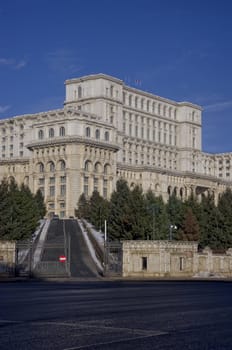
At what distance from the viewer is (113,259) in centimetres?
6231

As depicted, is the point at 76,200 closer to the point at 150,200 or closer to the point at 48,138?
the point at 48,138

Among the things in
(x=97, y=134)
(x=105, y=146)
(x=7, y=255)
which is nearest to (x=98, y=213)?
(x=105, y=146)

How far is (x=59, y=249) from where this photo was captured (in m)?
72.2

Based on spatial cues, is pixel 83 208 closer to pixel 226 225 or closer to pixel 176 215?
pixel 176 215

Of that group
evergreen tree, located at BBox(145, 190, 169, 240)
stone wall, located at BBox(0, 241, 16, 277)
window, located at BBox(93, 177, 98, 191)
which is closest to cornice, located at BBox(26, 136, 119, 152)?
window, located at BBox(93, 177, 98, 191)

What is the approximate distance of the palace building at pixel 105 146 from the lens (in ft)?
445

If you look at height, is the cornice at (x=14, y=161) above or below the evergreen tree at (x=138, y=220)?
above

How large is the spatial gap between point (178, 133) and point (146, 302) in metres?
160

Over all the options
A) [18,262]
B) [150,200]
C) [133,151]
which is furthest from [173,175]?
[18,262]

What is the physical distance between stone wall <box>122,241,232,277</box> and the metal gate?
160 centimetres

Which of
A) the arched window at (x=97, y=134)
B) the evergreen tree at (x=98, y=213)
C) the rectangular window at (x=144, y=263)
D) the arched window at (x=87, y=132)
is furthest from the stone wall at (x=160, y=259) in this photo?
the arched window at (x=97, y=134)

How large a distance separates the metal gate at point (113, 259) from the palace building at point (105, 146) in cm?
7060

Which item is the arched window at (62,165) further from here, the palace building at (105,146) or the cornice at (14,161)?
the cornice at (14,161)

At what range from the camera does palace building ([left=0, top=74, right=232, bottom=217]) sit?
445 feet
